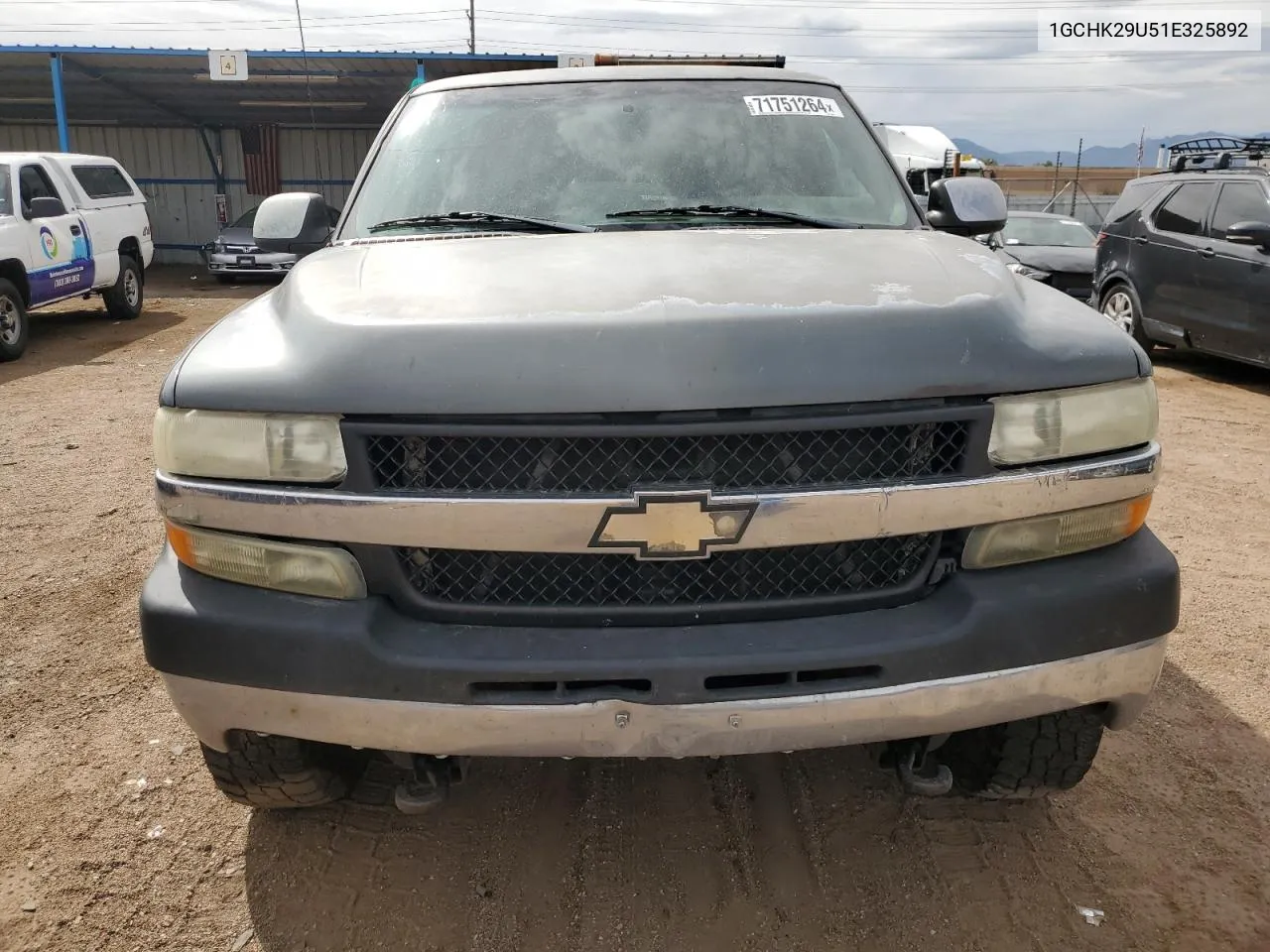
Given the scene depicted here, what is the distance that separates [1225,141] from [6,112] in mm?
26909

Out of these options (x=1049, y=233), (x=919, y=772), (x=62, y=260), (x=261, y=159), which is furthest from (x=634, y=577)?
(x=261, y=159)

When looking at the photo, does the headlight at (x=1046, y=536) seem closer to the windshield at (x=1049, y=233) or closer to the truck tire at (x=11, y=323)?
the truck tire at (x=11, y=323)

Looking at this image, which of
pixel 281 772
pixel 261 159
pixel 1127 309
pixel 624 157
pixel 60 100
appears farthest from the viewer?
pixel 261 159

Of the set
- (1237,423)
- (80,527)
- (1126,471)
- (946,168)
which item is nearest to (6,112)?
(946,168)

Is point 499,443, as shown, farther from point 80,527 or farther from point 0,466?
point 0,466

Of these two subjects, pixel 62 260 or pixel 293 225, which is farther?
pixel 62 260

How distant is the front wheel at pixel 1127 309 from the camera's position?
9789 mm

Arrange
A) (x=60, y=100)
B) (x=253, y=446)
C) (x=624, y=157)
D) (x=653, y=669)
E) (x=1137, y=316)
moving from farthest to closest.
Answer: (x=60, y=100), (x=1137, y=316), (x=624, y=157), (x=253, y=446), (x=653, y=669)

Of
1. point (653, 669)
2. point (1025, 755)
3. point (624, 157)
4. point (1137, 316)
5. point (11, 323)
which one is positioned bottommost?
point (11, 323)

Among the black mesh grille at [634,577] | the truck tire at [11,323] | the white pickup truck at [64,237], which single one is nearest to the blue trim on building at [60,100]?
the white pickup truck at [64,237]

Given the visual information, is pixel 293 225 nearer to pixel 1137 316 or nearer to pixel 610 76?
pixel 610 76

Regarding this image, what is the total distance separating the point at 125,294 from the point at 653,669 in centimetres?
1338

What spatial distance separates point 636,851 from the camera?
2561 mm

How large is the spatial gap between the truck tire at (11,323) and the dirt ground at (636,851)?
7.99 meters
